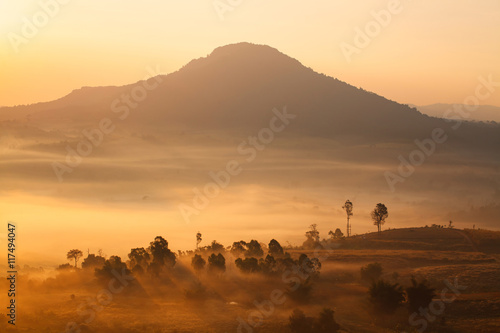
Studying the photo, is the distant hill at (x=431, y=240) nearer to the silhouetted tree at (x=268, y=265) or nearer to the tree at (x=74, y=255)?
the silhouetted tree at (x=268, y=265)

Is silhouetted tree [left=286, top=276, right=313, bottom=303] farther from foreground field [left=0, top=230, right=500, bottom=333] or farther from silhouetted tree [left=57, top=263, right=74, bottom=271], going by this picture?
silhouetted tree [left=57, top=263, right=74, bottom=271]

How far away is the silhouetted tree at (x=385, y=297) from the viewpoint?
94688mm

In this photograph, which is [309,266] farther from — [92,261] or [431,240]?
[431,240]

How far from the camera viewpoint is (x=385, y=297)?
94.9 m

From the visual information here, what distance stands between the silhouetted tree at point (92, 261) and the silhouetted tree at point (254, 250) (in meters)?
32.1

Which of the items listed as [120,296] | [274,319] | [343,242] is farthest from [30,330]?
[343,242]

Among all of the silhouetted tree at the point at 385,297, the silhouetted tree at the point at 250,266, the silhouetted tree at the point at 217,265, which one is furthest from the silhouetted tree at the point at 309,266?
the silhouetted tree at the point at 385,297

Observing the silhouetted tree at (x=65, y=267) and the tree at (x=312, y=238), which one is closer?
the silhouetted tree at (x=65, y=267)

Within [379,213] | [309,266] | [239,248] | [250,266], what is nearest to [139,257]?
[250,266]

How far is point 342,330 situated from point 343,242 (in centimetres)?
7546

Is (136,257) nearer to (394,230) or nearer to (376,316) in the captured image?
(376,316)

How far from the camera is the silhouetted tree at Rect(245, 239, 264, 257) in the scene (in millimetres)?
138125

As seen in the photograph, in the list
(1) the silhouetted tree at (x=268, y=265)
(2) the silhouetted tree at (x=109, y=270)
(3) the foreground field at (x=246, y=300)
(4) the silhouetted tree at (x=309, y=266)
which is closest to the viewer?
(3) the foreground field at (x=246, y=300)

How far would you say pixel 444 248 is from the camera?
153 m
